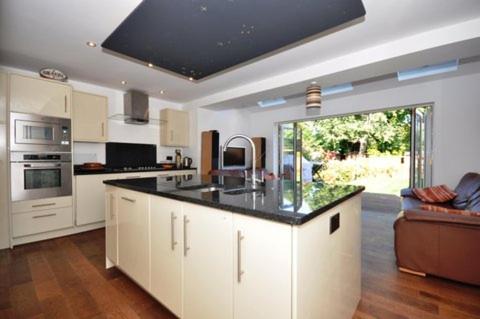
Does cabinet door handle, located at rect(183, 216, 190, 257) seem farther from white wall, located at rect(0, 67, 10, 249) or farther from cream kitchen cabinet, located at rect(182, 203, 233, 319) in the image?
white wall, located at rect(0, 67, 10, 249)

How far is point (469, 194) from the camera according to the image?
271cm

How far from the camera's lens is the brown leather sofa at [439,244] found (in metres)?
1.90

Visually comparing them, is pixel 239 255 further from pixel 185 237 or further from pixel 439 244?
pixel 439 244

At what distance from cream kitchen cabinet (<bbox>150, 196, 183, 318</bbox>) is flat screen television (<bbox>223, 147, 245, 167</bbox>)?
3.55m

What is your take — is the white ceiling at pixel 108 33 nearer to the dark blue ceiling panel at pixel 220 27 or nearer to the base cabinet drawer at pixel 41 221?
the dark blue ceiling panel at pixel 220 27

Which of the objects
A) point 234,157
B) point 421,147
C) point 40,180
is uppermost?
point 421,147

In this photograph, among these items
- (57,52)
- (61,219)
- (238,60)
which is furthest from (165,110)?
(238,60)

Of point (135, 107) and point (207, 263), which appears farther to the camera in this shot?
point (135, 107)

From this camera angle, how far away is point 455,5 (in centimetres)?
182

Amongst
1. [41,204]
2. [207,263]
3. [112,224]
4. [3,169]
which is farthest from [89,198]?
[207,263]

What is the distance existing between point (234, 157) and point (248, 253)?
4395 millimetres

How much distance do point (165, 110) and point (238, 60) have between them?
3.16 metres

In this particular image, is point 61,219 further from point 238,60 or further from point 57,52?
point 238,60

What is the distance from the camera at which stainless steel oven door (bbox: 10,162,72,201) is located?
110 inches
